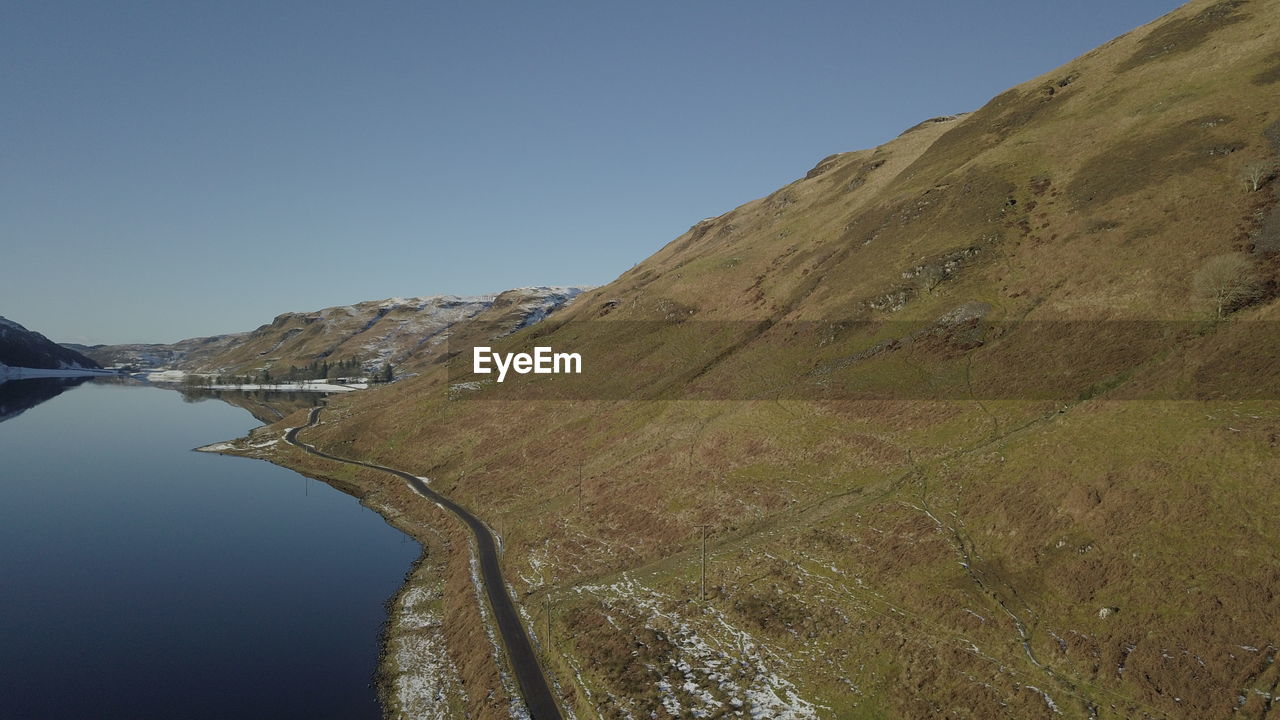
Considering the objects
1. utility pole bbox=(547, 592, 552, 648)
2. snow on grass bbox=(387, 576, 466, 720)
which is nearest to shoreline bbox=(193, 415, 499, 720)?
snow on grass bbox=(387, 576, 466, 720)

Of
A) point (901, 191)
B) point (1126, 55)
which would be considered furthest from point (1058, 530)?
point (1126, 55)

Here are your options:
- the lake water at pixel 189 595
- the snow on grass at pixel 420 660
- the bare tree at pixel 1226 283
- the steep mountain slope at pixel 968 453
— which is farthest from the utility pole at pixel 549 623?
the bare tree at pixel 1226 283

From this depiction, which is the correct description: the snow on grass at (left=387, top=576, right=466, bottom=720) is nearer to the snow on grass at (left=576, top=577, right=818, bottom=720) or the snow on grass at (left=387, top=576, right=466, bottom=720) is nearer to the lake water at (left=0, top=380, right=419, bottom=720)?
the lake water at (left=0, top=380, right=419, bottom=720)

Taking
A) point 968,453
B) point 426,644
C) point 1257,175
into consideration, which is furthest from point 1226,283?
point 426,644

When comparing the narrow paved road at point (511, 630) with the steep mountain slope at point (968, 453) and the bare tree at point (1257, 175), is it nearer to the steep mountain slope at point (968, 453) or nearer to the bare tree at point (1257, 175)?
the steep mountain slope at point (968, 453)

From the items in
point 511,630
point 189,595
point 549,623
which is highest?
point 189,595

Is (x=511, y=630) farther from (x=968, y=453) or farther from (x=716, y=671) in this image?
(x=968, y=453)
